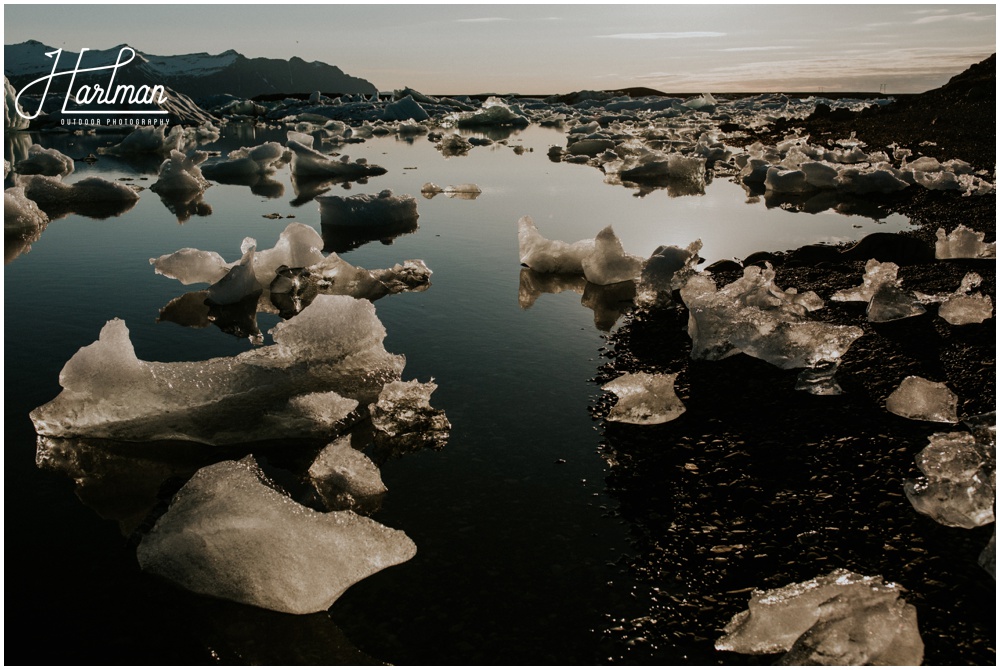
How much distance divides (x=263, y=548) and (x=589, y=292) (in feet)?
8.88

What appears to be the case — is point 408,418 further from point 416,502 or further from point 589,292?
point 589,292

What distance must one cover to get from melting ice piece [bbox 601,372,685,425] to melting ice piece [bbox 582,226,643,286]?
1625 millimetres

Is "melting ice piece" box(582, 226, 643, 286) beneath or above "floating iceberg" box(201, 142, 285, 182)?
beneath

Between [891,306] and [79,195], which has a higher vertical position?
[79,195]

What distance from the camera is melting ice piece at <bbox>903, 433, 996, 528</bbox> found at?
1877 mm

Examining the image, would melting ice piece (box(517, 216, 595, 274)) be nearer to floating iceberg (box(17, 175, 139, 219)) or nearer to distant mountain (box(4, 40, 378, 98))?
floating iceberg (box(17, 175, 139, 219))

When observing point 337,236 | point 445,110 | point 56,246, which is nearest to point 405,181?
point 337,236

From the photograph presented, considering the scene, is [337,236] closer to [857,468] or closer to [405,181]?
[405,181]

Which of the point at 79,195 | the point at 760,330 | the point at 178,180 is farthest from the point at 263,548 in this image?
the point at 178,180

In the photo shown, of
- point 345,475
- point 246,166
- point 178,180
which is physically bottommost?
point 345,475

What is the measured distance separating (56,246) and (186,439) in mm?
3803

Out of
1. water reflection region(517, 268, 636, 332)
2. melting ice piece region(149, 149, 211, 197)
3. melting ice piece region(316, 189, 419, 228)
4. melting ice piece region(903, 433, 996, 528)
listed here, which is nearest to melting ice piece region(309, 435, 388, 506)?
melting ice piece region(903, 433, 996, 528)

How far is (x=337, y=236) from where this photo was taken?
5.70 meters

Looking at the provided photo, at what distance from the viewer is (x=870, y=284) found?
3.68 m
